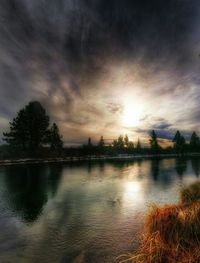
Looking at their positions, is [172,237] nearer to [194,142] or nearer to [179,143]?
[179,143]

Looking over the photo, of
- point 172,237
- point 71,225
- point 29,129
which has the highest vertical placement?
point 29,129

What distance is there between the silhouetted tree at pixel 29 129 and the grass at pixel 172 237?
58.9 metres

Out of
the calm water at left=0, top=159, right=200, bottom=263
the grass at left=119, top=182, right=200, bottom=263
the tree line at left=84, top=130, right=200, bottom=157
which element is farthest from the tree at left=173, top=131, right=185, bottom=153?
the grass at left=119, top=182, right=200, bottom=263

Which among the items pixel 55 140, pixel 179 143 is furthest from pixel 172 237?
pixel 179 143

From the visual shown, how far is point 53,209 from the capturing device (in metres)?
11.6

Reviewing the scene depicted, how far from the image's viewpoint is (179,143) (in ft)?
396

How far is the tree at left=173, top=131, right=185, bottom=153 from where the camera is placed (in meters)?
120

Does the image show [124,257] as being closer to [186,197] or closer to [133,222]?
[133,222]

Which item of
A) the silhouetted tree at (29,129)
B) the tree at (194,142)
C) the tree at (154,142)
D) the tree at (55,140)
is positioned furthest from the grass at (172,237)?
the tree at (194,142)

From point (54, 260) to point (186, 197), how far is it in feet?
19.4

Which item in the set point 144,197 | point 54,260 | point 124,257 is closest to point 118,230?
point 124,257

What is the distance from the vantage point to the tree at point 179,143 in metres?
120

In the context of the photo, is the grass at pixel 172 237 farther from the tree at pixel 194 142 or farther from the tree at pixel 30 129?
the tree at pixel 194 142

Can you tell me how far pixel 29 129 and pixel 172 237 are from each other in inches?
2352
